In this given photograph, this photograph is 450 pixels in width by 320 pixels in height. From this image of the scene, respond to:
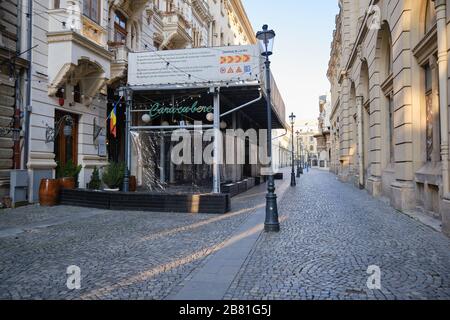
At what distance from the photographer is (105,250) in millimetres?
6598

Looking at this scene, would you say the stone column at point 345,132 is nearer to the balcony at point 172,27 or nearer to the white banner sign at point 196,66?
the balcony at point 172,27

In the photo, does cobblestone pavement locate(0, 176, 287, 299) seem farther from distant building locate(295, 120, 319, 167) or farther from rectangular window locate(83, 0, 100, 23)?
distant building locate(295, 120, 319, 167)

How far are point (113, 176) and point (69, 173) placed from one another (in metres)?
1.64

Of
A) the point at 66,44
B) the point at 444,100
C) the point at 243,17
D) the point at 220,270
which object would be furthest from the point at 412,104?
the point at 243,17

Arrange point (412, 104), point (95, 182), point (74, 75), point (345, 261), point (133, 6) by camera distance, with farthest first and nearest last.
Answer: point (133, 6) < point (95, 182) < point (74, 75) < point (412, 104) < point (345, 261)

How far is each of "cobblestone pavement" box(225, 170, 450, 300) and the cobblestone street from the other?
0.01 metres

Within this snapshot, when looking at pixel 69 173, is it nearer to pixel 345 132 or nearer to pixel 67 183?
pixel 67 183

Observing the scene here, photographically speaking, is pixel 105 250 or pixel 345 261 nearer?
pixel 345 261

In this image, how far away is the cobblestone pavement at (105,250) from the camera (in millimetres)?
4648

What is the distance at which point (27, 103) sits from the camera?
1232 centimetres

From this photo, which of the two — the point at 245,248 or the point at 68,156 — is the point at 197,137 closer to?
the point at 68,156

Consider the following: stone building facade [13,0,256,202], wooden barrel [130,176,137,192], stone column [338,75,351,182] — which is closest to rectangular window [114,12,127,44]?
stone building facade [13,0,256,202]
